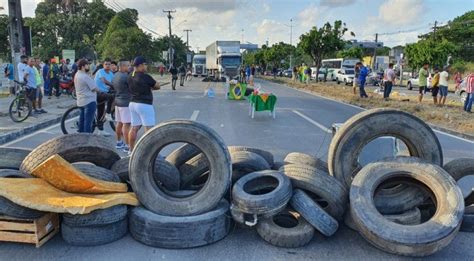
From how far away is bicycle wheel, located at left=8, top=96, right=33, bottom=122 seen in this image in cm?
1240

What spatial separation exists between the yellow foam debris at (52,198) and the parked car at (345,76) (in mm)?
41671

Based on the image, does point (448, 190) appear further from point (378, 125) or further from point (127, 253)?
point (127, 253)

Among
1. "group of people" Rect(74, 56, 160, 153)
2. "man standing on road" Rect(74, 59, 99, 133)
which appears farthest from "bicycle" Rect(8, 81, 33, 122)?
"man standing on road" Rect(74, 59, 99, 133)

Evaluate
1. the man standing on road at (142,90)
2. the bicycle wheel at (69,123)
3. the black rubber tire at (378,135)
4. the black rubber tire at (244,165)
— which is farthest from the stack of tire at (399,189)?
the bicycle wheel at (69,123)

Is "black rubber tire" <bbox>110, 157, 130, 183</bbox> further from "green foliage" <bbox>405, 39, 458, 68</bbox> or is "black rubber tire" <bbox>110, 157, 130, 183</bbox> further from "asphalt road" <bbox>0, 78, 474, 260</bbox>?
"green foliage" <bbox>405, 39, 458, 68</bbox>

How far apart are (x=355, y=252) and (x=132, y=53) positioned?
184ft

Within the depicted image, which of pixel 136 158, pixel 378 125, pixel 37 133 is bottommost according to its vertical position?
pixel 37 133

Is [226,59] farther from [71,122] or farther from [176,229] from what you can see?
[176,229]

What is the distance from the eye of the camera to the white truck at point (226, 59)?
4156cm

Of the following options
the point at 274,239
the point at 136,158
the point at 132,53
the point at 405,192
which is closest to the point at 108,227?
the point at 136,158

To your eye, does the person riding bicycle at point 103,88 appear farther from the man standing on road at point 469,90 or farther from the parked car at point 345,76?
Answer: the parked car at point 345,76

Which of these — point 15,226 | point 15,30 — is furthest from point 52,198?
point 15,30

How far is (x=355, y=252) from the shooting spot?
4309mm

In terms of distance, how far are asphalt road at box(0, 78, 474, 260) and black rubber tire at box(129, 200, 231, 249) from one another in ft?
0.25
